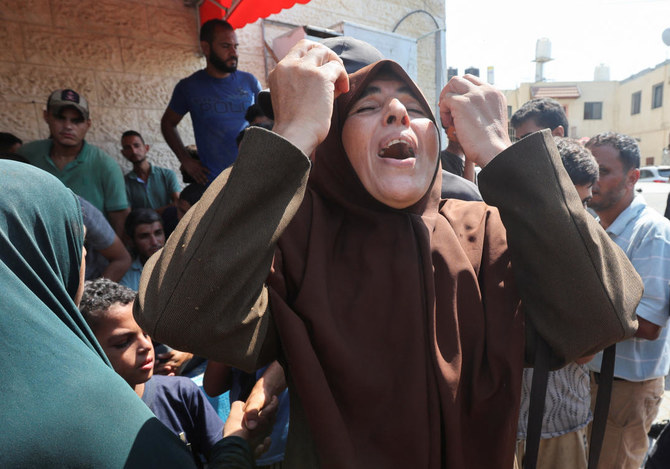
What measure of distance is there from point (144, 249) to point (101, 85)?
81.9 inches

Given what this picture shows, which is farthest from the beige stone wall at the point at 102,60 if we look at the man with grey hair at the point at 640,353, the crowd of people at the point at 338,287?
the man with grey hair at the point at 640,353

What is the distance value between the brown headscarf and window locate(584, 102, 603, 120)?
3721cm

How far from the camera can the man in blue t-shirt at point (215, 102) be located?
362 cm

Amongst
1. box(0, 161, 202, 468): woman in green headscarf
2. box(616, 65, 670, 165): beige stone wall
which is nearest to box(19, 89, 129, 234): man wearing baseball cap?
box(0, 161, 202, 468): woman in green headscarf

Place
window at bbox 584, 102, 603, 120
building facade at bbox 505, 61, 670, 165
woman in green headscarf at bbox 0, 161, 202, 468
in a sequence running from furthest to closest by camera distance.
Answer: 1. window at bbox 584, 102, 603, 120
2. building facade at bbox 505, 61, 670, 165
3. woman in green headscarf at bbox 0, 161, 202, 468

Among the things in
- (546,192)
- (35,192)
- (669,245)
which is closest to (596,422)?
(546,192)

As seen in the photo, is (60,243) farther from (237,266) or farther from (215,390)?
(215,390)

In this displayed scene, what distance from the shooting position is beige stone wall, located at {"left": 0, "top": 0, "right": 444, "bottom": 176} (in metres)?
3.77

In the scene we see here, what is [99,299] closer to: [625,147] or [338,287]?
[338,287]

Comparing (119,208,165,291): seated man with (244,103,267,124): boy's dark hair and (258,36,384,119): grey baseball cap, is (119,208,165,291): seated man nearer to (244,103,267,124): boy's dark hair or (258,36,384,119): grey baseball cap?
(244,103,267,124): boy's dark hair

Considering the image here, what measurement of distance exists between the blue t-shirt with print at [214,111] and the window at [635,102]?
34.4 meters

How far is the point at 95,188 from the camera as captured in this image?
3.27 metres

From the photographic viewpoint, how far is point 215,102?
12.0 feet

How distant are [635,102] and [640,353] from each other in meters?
35.3
